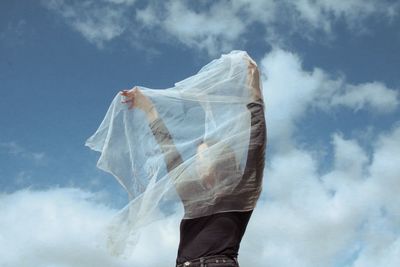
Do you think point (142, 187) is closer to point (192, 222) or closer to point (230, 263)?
point (192, 222)

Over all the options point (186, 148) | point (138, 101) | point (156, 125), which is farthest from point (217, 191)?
point (138, 101)

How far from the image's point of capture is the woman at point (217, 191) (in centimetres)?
433

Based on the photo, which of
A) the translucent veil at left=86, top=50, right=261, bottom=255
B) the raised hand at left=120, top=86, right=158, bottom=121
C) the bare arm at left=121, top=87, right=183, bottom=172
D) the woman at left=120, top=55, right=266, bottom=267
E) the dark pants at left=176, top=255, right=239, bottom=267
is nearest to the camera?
the dark pants at left=176, top=255, right=239, bottom=267

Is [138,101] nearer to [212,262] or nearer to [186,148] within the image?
[186,148]

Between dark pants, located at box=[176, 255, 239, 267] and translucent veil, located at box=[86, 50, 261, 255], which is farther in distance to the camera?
translucent veil, located at box=[86, 50, 261, 255]

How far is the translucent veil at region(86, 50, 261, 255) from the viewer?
457 cm

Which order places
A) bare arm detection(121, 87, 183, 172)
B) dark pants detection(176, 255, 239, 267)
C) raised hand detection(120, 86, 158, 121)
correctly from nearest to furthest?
dark pants detection(176, 255, 239, 267) → bare arm detection(121, 87, 183, 172) → raised hand detection(120, 86, 158, 121)

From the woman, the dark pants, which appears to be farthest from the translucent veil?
the dark pants

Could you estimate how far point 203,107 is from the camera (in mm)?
5152

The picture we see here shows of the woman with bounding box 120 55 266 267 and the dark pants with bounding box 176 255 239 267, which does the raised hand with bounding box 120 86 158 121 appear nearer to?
the woman with bounding box 120 55 266 267

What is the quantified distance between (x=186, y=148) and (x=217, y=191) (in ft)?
1.73

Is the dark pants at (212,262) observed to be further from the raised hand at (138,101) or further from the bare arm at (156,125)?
the raised hand at (138,101)

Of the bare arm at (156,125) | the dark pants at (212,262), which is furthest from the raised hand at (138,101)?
the dark pants at (212,262)

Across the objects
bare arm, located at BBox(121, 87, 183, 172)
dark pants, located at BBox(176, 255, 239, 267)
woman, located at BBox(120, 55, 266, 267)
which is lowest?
dark pants, located at BBox(176, 255, 239, 267)
